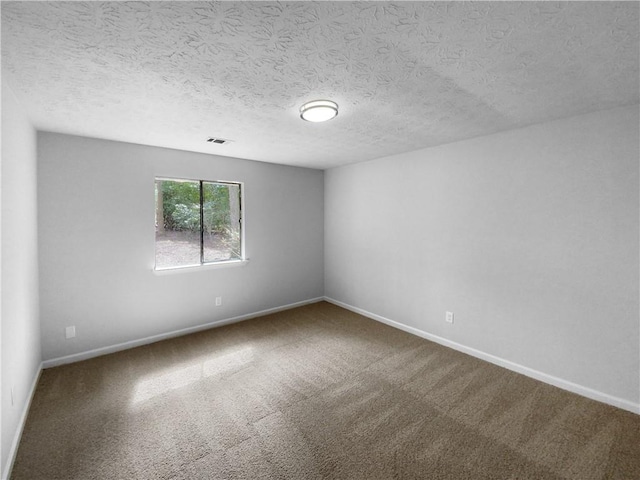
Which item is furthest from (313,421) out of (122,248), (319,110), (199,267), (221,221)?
(221,221)

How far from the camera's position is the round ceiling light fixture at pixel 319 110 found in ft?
7.16

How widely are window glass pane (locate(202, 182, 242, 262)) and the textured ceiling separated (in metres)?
1.35

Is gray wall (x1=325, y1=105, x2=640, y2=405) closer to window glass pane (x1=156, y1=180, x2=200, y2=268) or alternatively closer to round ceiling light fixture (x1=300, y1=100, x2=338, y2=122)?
round ceiling light fixture (x1=300, y1=100, x2=338, y2=122)

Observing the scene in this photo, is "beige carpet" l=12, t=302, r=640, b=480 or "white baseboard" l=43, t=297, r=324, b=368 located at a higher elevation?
"white baseboard" l=43, t=297, r=324, b=368

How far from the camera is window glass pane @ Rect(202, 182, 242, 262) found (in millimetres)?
4004

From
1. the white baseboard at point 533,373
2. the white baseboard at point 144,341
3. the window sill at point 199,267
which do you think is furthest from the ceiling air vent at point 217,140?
the white baseboard at point 533,373

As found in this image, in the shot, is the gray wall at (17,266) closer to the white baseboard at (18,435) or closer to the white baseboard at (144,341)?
the white baseboard at (18,435)

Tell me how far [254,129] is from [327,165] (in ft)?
6.69

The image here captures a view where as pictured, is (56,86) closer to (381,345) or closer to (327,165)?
(327,165)

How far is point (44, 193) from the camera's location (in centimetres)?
285

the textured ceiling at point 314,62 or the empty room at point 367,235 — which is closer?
the textured ceiling at point 314,62

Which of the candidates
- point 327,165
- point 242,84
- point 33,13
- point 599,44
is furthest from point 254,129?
point 599,44

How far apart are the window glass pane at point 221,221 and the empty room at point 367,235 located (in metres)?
0.03

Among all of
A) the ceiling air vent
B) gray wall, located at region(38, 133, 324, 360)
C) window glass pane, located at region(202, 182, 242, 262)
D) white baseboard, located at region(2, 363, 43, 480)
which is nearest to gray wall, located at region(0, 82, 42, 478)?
white baseboard, located at region(2, 363, 43, 480)
